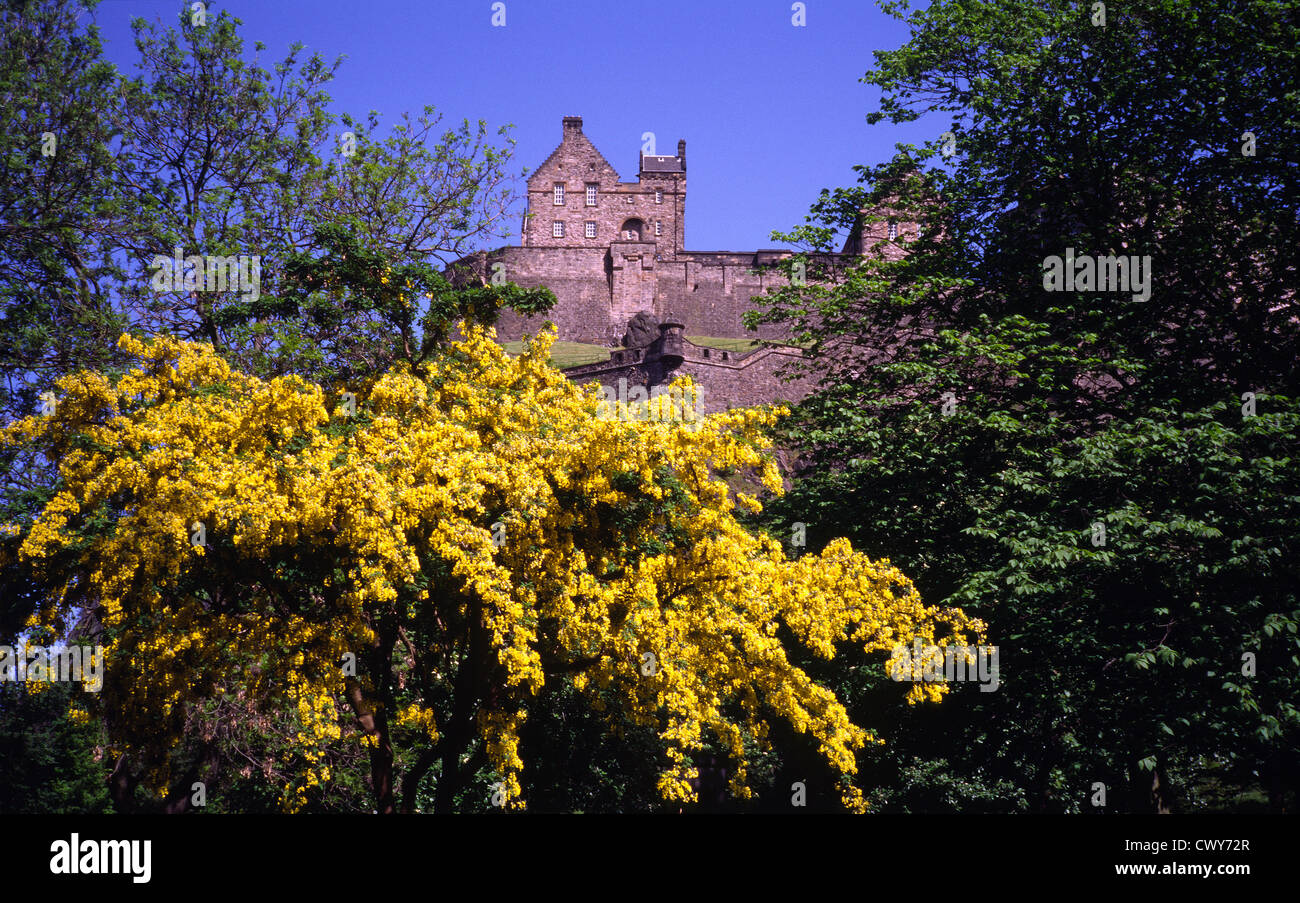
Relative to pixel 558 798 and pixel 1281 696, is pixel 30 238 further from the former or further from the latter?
pixel 1281 696

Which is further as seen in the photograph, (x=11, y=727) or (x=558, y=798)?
(x=11, y=727)

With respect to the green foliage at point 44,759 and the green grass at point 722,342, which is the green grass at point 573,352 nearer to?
the green grass at point 722,342

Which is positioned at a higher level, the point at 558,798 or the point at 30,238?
the point at 30,238

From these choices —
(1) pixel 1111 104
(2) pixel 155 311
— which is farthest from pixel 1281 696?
(2) pixel 155 311

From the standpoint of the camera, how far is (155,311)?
24.5 meters

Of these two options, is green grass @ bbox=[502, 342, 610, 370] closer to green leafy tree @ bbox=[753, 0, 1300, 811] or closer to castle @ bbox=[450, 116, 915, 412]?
castle @ bbox=[450, 116, 915, 412]

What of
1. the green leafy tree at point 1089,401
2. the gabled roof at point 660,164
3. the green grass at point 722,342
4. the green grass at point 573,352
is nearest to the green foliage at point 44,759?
the green leafy tree at point 1089,401

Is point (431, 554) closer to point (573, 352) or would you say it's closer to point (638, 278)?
point (573, 352)

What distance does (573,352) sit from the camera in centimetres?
7669

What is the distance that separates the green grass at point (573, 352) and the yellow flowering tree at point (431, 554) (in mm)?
52060

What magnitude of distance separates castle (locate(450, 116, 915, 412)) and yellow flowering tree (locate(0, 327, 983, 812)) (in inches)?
1551

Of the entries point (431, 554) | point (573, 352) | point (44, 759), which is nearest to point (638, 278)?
point (573, 352)

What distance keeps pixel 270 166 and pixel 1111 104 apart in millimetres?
19629
